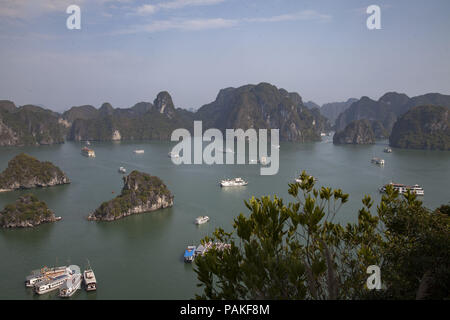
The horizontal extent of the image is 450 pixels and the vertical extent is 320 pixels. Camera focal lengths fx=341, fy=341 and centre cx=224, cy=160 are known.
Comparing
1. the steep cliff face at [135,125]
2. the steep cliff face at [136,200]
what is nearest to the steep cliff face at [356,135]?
the steep cliff face at [135,125]

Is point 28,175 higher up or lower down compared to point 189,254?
higher up

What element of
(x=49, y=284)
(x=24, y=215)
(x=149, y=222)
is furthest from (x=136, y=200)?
(x=49, y=284)

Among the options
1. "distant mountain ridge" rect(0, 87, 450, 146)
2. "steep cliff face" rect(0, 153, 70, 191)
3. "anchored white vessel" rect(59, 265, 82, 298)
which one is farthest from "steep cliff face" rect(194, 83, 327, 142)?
"anchored white vessel" rect(59, 265, 82, 298)

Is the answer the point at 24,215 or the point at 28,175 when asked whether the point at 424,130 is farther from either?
the point at 24,215

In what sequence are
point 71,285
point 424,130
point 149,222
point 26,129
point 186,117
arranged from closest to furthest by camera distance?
point 71,285 → point 149,222 → point 424,130 → point 26,129 → point 186,117

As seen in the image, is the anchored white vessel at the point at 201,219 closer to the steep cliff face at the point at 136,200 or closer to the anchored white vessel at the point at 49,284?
the steep cliff face at the point at 136,200
